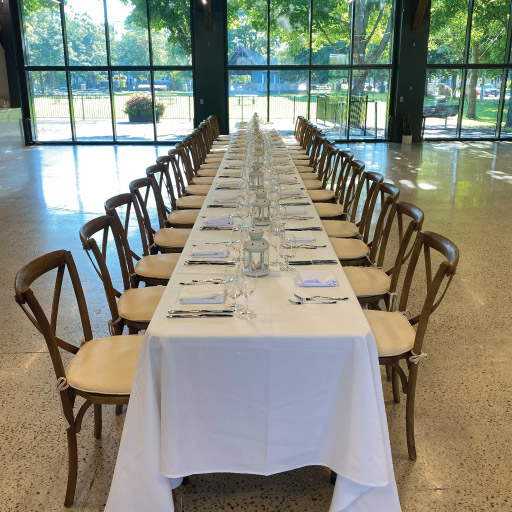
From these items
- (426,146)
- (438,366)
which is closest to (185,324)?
(438,366)

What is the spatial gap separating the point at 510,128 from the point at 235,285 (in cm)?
1669

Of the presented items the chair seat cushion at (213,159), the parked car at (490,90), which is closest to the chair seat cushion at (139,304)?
the chair seat cushion at (213,159)

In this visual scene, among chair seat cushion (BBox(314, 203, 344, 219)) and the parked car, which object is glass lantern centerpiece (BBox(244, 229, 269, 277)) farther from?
the parked car

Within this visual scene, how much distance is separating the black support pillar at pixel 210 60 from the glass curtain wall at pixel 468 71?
19.1 ft

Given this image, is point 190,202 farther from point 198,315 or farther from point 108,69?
point 108,69

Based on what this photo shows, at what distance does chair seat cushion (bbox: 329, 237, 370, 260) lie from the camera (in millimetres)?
3863

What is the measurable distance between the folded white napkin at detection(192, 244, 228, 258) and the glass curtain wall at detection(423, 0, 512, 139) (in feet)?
48.0

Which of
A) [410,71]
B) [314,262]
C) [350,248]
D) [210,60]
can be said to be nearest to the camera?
[314,262]

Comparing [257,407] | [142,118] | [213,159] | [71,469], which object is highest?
[142,118]

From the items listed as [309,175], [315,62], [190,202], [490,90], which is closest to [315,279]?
[190,202]

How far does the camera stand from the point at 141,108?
52.1ft

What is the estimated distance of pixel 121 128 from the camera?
16.0m

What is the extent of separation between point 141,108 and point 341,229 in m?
12.7

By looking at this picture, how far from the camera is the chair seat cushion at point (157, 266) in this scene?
3.54m
